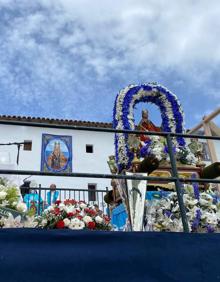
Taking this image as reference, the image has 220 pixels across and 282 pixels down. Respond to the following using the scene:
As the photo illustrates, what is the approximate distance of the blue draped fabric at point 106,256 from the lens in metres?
2.24

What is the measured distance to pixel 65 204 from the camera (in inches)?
169

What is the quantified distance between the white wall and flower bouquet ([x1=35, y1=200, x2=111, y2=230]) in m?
14.7

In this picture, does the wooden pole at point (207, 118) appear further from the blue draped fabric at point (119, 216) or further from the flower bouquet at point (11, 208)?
the flower bouquet at point (11, 208)

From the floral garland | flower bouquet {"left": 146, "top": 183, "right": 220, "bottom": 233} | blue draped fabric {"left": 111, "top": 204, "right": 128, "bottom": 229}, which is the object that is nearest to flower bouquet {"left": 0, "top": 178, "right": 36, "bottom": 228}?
flower bouquet {"left": 146, "top": 183, "right": 220, "bottom": 233}

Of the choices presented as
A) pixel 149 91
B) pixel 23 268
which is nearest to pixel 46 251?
pixel 23 268

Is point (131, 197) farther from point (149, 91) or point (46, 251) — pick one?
point (149, 91)

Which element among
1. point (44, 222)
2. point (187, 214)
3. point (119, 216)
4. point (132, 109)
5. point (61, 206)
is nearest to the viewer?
point (44, 222)

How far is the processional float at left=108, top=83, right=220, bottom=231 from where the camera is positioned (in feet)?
19.4

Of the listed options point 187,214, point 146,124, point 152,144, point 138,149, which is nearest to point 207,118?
point 152,144

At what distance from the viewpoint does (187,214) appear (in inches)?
157

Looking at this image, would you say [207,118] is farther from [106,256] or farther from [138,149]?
[106,256]

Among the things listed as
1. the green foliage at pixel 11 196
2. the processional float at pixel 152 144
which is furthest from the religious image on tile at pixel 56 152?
the green foliage at pixel 11 196

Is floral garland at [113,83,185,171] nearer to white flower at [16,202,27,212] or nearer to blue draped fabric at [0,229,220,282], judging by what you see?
white flower at [16,202,27,212]

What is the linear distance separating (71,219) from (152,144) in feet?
9.62
